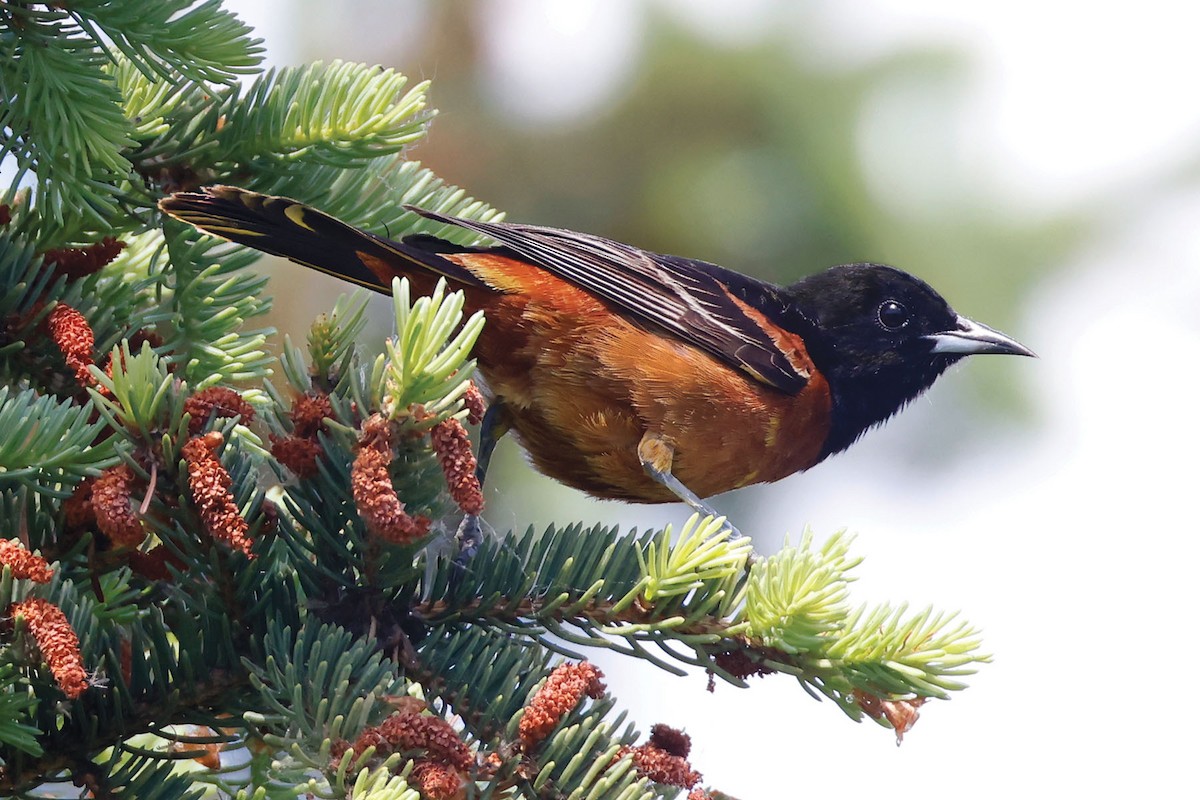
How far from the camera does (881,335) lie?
343cm

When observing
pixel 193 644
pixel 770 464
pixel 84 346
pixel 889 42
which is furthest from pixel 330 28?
pixel 193 644

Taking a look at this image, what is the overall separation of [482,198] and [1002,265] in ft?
6.91

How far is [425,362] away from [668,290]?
186 centimetres

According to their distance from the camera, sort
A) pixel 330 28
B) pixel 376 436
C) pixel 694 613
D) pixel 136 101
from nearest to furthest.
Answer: pixel 376 436 → pixel 694 613 → pixel 136 101 → pixel 330 28

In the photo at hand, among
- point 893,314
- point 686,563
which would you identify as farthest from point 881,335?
point 686,563

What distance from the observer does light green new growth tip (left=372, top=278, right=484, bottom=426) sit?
1.32 m

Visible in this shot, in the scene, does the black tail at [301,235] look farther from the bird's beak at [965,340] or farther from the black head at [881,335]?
the bird's beak at [965,340]

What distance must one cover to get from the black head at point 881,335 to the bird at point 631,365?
2cm

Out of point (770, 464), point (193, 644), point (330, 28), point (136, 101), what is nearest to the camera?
point (193, 644)

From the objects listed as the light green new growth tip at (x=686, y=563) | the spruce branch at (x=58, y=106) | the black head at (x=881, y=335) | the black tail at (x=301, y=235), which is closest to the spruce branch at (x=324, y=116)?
the black tail at (x=301, y=235)

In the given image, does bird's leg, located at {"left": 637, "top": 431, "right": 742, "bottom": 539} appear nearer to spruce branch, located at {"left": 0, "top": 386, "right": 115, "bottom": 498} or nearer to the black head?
the black head

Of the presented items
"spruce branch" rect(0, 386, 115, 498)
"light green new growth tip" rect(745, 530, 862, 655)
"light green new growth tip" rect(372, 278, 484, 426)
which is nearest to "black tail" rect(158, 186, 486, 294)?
"spruce branch" rect(0, 386, 115, 498)

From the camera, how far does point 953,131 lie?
4.74 meters

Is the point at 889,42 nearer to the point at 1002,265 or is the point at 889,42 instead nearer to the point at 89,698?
the point at 1002,265
